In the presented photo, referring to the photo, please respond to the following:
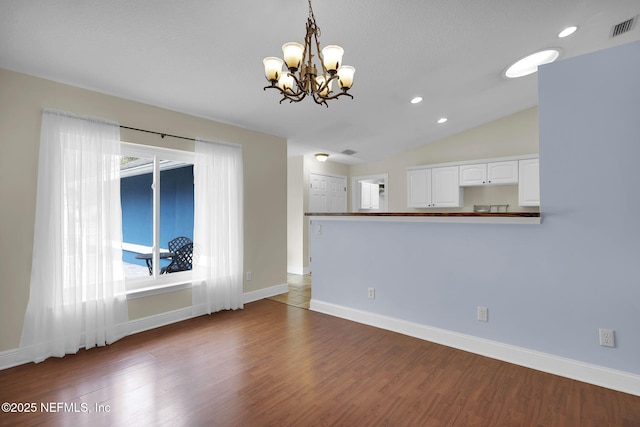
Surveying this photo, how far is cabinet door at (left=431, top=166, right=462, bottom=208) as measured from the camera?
5641mm

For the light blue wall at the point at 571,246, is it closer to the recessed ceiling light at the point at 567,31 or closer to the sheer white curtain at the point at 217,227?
the recessed ceiling light at the point at 567,31

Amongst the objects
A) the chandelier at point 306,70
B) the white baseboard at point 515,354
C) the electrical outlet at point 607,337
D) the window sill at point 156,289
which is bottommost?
the white baseboard at point 515,354

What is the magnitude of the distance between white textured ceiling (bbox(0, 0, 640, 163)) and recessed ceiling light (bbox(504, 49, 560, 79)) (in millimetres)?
117

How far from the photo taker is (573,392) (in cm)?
222

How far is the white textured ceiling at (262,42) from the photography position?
2256 millimetres

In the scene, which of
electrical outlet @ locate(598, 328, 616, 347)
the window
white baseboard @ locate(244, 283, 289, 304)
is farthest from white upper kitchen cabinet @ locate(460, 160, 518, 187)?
the window

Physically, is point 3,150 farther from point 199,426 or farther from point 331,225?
point 331,225

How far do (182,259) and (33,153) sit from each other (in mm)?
1840

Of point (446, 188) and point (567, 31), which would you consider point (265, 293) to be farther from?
point (567, 31)

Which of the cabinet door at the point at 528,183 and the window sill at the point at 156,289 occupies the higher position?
the cabinet door at the point at 528,183

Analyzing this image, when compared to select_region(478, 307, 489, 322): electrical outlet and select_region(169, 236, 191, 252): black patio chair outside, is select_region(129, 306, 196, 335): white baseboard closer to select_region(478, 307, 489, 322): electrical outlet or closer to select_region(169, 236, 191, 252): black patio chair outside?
select_region(169, 236, 191, 252): black patio chair outside

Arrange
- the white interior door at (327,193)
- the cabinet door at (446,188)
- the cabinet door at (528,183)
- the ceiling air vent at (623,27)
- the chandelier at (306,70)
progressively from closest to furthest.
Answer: the chandelier at (306,70) → the ceiling air vent at (623,27) → the cabinet door at (528,183) → the cabinet door at (446,188) → the white interior door at (327,193)

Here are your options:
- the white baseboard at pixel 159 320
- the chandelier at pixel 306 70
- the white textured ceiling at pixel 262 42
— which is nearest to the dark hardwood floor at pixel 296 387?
the white baseboard at pixel 159 320

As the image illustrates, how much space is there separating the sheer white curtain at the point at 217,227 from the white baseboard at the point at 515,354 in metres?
1.69
